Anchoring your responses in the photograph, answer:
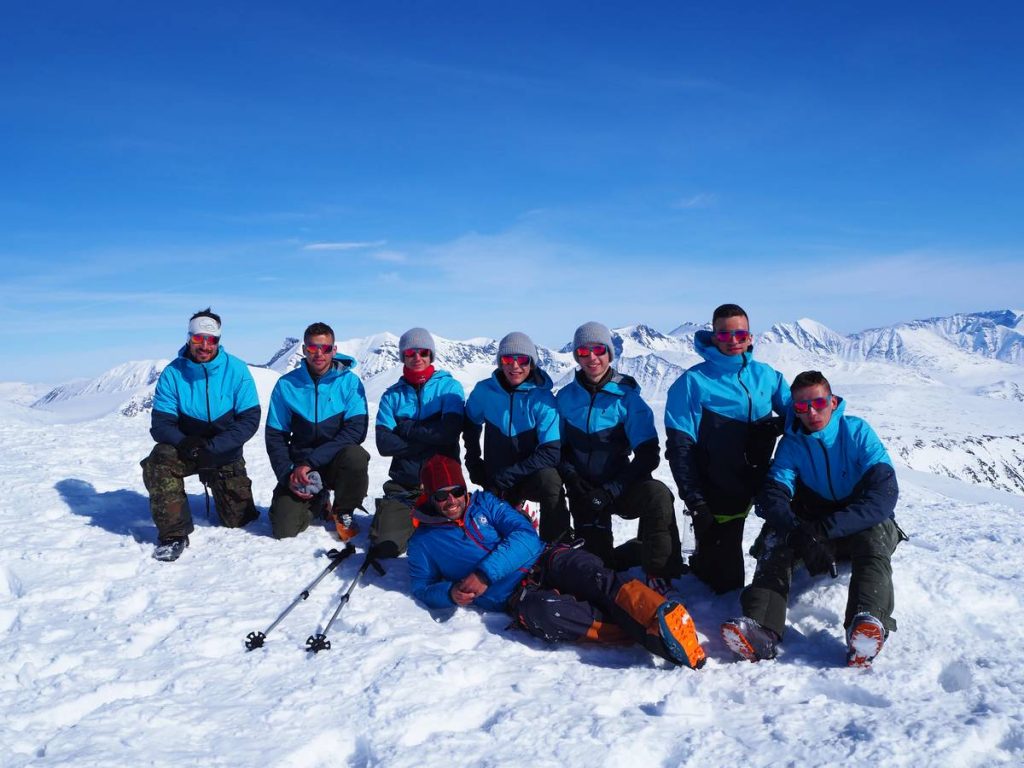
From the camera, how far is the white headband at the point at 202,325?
7.39 m

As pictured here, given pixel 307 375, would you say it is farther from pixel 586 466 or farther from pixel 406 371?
pixel 586 466

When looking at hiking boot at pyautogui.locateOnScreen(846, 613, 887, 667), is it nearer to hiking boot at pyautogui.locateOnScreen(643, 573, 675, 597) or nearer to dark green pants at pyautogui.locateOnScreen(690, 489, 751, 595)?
dark green pants at pyautogui.locateOnScreen(690, 489, 751, 595)

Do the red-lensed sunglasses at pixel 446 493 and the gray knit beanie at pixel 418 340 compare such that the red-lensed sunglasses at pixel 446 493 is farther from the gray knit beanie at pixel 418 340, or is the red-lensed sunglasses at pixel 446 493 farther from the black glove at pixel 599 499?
the gray knit beanie at pixel 418 340

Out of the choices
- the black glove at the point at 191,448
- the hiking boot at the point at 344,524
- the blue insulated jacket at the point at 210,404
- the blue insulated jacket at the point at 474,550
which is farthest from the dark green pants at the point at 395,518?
the black glove at the point at 191,448

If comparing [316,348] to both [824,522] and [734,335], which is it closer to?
[734,335]

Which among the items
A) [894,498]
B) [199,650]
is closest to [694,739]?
[894,498]

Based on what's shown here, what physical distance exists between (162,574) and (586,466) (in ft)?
14.6

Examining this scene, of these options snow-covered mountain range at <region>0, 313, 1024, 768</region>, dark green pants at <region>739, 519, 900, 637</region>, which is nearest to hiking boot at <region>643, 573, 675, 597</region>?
snow-covered mountain range at <region>0, 313, 1024, 768</region>

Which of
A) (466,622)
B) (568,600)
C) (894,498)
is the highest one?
(894,498)

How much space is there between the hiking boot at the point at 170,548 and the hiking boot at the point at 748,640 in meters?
5.60

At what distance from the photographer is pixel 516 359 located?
22.6 ft

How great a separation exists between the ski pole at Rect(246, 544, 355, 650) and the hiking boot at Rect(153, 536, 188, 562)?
1628mm

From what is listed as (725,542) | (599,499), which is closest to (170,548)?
(599,499)

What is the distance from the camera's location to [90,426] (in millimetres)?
16547
